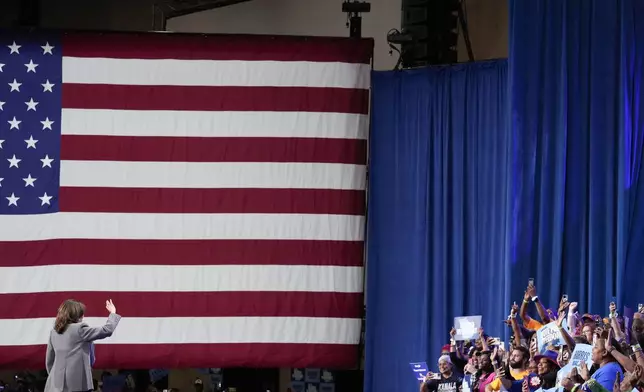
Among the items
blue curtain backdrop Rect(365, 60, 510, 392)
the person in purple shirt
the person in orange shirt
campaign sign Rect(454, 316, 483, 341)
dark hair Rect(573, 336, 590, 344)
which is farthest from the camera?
blue curtain backdrop Rect(365, 60, 510, 392)

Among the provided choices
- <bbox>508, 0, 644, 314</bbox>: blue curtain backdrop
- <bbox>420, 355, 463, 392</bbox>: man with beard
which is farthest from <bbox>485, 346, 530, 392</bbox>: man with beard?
<bbox>508, 0, 644, 314</bbox>: blue curtain backdrop

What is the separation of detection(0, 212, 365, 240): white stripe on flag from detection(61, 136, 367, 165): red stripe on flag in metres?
0.56

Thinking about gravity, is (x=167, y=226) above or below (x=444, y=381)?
above

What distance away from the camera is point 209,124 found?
1127 centimetres

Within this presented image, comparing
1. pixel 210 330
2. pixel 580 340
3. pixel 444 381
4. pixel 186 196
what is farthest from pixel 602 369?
Result: pixel 186 196

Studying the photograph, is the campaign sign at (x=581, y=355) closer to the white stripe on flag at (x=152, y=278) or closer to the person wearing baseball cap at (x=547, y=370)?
the person wearing baseball cap at (x=547, y=370)

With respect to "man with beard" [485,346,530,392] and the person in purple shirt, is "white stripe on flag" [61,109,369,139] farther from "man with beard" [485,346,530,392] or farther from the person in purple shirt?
the person in purple shirt

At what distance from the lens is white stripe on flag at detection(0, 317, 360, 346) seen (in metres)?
11.1

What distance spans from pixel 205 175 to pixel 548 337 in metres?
4.33

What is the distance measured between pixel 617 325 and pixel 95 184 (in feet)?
18.6

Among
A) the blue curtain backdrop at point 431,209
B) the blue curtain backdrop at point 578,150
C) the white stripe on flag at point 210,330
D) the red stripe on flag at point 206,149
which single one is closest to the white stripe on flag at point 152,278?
the white stripe on flag at point 210,330

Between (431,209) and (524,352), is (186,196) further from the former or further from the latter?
(524,352)

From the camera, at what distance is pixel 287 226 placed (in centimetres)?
1122

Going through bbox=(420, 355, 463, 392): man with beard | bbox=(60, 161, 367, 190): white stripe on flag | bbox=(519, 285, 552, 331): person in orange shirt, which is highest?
bbox=(60, 161, 367, 190): white stripe on flag
